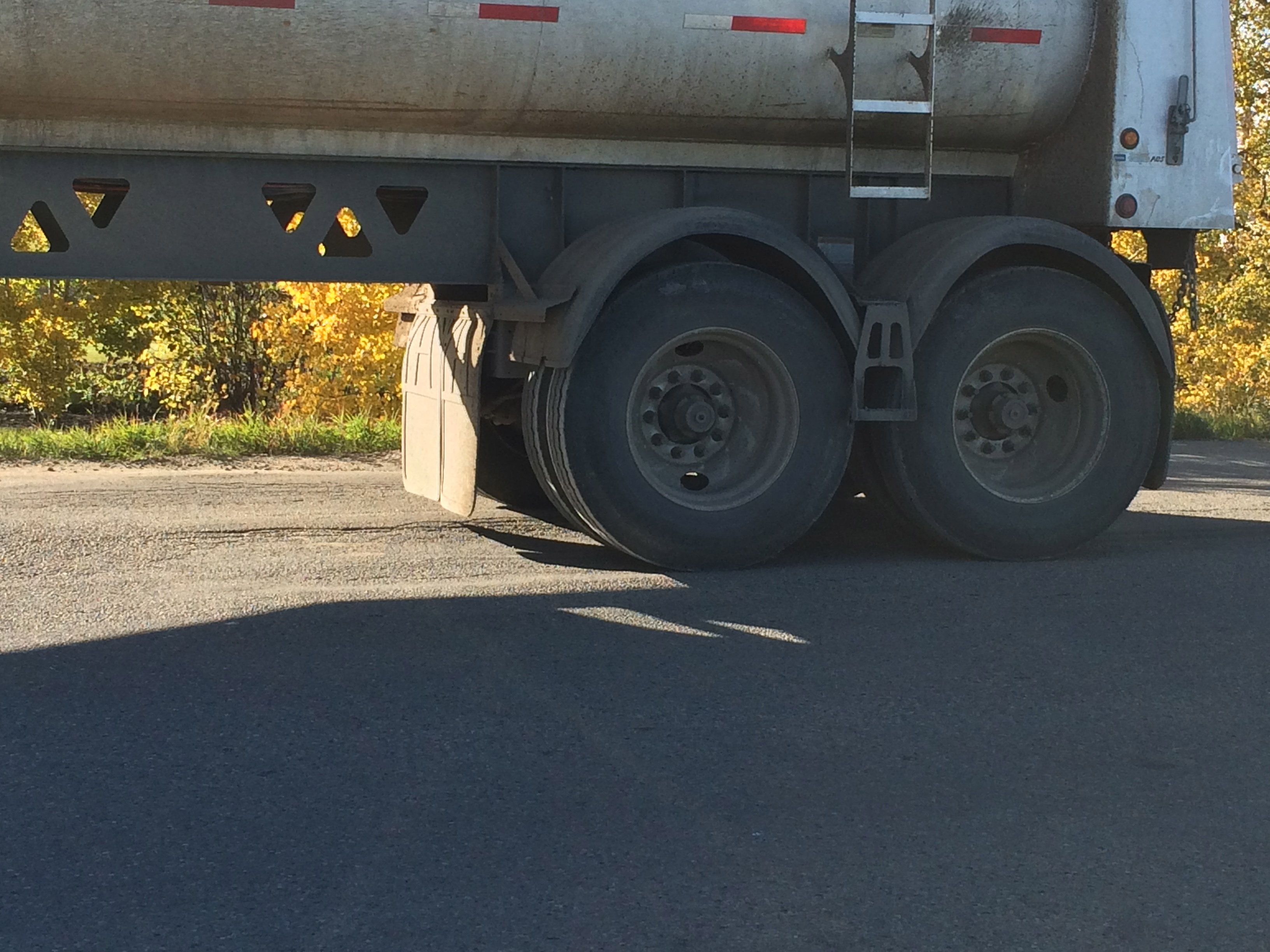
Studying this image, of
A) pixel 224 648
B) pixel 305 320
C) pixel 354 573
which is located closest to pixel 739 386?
pixel 354 573

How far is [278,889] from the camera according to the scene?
3527mm

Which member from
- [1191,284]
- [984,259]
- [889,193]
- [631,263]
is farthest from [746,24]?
[1191,284]

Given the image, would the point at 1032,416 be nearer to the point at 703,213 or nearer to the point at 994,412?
the point at 994,412

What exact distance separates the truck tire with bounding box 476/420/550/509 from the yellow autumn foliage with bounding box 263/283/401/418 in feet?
11.4

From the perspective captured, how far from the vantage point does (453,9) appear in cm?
683

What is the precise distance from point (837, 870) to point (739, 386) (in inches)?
Answer: 163

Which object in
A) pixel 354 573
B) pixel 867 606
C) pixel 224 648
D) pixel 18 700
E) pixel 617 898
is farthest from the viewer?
pixel 354 573

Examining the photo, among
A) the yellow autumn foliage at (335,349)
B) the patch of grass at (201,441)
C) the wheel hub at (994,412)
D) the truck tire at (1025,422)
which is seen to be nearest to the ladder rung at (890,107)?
the truck tire at (1025,422)

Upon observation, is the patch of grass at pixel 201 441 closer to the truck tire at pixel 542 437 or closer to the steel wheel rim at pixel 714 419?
the truck tire at pixel 542 437

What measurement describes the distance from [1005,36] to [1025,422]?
187 centimetres

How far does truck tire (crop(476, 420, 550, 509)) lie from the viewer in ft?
28.1

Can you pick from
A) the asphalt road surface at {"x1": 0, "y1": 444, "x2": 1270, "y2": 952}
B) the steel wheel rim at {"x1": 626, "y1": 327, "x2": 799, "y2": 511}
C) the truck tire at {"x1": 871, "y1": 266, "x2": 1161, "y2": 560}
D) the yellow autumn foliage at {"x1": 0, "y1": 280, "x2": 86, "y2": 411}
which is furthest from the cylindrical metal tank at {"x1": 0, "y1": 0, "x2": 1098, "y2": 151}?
the yellow autumn foliage at {"x1": 0, "y1": 280, "x2": 86, "y2": 411}

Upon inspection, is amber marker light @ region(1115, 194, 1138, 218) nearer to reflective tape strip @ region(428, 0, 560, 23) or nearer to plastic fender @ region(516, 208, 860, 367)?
plastic fender @ region(516, 208, 860, 367)

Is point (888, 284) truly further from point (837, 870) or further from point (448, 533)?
point (837, 870)
